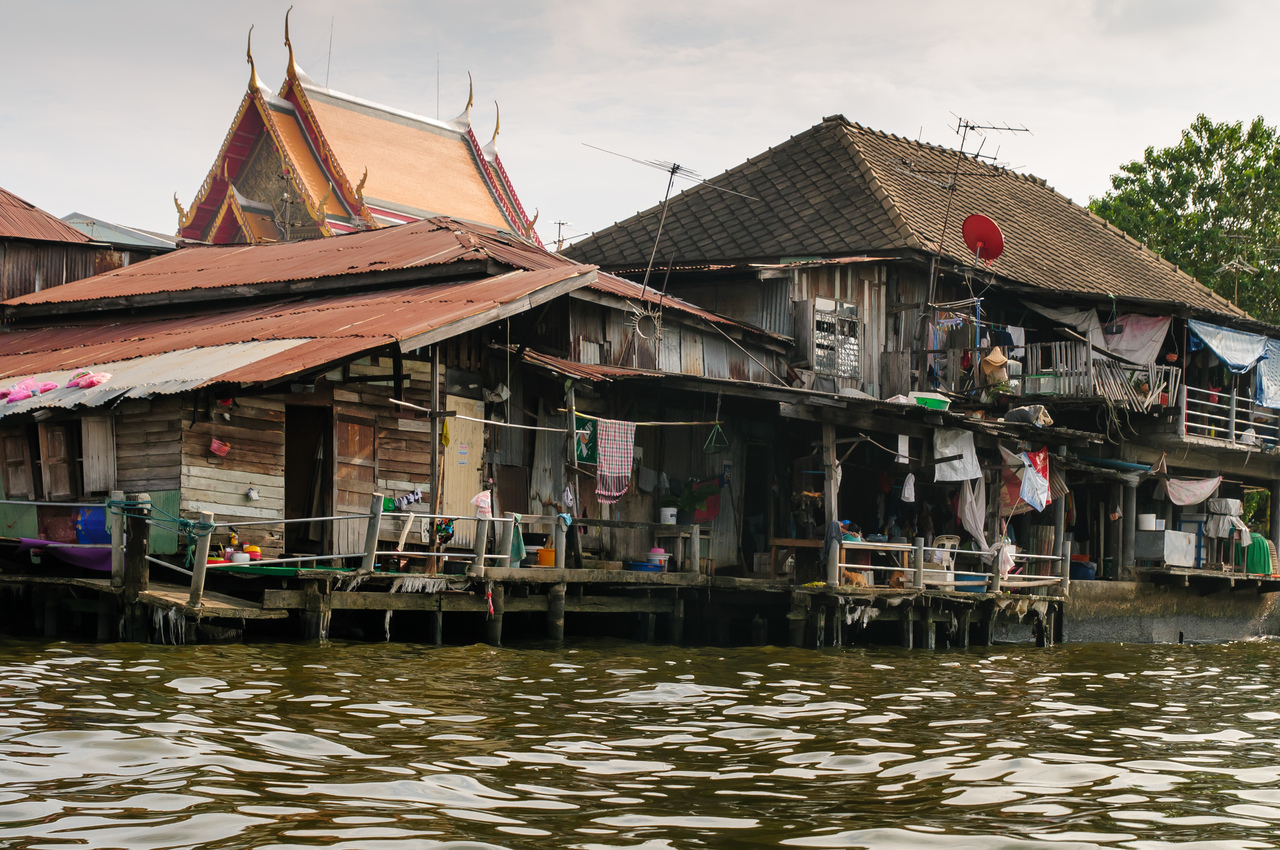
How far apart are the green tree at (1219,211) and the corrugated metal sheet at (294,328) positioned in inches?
953

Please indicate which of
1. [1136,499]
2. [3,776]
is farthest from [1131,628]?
[3,776]

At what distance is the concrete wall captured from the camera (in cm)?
2230

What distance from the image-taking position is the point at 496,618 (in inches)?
579

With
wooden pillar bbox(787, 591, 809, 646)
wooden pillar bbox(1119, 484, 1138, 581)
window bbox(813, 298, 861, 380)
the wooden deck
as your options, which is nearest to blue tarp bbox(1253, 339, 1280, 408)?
wooden pillar bbox(1119, 484, 1138, 581)

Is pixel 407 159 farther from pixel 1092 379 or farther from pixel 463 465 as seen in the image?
pixel 463 465

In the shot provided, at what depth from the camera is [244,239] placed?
3155 cm

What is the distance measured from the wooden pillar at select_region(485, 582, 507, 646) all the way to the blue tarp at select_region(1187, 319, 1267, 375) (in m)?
16.1

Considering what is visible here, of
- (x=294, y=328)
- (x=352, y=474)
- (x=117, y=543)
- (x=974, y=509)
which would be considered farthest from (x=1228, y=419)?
(x=117, y=543)

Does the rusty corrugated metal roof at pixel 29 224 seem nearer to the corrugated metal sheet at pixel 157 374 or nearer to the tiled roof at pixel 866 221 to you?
the corrugated metal sheet at pixel 157 374

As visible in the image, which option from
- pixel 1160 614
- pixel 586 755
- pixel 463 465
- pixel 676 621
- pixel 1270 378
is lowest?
pixel 1160 614

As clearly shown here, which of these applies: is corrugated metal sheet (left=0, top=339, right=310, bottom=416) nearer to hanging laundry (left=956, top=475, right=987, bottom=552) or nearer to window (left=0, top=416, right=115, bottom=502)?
window (left=0, top=416, right=115, bottom=502)

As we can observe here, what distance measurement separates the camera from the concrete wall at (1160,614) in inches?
878

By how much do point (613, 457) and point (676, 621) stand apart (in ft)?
7.50

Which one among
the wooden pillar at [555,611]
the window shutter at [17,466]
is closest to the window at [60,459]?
the window shutter at [17,466]
